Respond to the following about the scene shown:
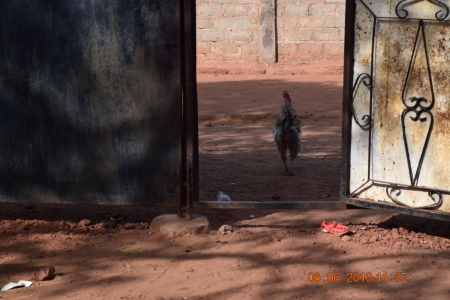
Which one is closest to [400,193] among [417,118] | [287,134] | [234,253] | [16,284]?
[417,118]

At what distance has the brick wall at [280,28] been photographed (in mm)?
18172

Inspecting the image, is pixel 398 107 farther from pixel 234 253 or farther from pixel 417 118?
pixel 234 253

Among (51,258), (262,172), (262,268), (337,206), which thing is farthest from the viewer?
(262,172)

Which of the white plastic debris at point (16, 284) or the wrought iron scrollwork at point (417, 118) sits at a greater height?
the wrought iron scrollwork at point (417, 118)

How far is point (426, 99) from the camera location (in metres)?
4.31

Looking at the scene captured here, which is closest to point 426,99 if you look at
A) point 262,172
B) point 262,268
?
point 262,268

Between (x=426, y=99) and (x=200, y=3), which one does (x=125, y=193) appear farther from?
(x=200, y=3)

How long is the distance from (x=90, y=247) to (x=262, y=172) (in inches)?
127
